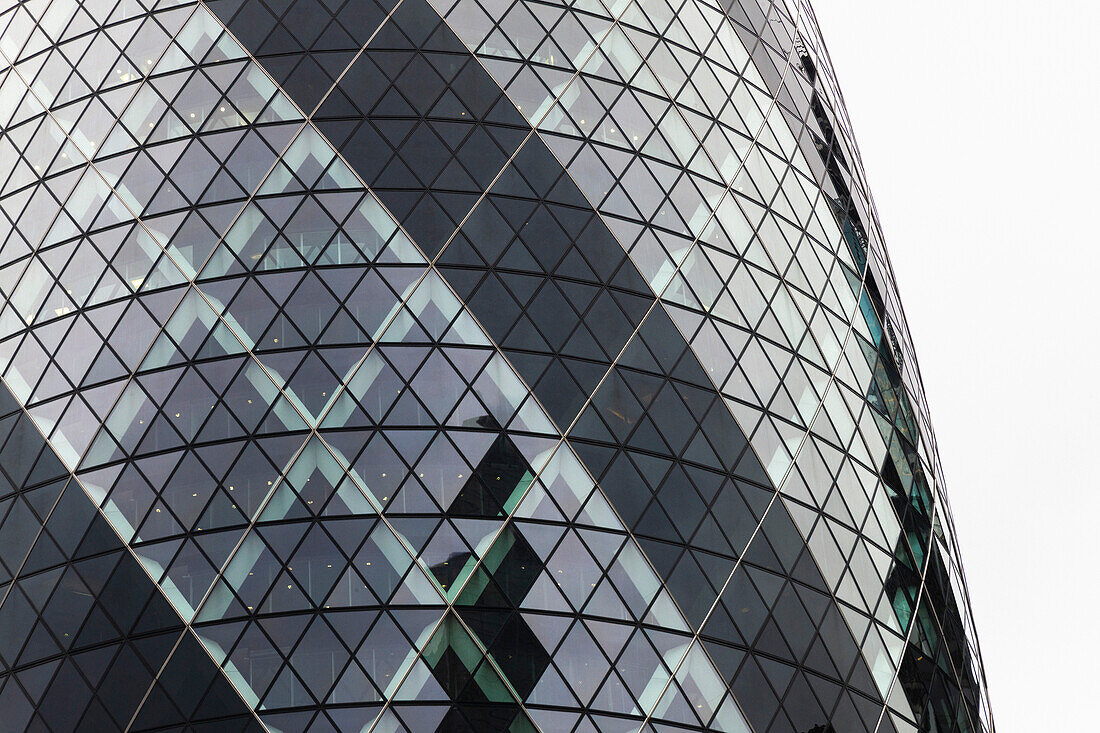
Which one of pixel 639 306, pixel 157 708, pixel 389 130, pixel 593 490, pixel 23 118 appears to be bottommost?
pixel 157 708

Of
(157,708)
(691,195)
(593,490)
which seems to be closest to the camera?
(157,708)

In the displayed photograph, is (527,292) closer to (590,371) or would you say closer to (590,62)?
→ (590,371)

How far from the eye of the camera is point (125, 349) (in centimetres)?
3064

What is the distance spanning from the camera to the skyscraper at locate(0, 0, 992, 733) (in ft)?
91.6

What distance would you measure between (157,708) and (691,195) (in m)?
18.0

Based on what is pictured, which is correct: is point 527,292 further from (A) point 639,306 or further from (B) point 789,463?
(B) point 789,463

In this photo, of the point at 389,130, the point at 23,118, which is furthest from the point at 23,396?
the point at 389,130

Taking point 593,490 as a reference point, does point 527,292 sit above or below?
above

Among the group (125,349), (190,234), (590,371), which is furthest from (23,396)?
(590,371)

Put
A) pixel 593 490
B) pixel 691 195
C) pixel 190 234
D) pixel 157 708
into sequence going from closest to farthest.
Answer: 1. pixel 157 708
2. pixel 593 490
3. pixel 190 234
4. pixel 691 195

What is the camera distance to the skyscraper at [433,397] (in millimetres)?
27906

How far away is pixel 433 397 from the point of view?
96.2ft

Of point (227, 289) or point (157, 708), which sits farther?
point (227, 289)

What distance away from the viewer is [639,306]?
31.5 m
